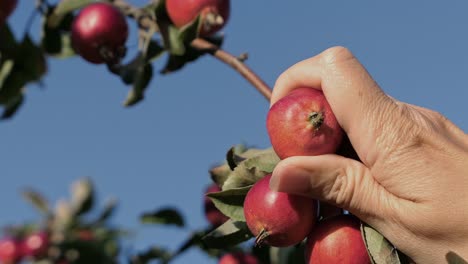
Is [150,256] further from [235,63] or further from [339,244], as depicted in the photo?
[339,244]

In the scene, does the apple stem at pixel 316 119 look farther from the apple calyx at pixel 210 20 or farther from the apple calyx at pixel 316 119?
the apple calyx at pixel 210 20

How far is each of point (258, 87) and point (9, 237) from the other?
268 cm

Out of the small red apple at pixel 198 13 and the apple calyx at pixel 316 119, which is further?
the small red apple at pixel 198 13

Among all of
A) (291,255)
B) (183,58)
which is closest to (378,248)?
(291,255)

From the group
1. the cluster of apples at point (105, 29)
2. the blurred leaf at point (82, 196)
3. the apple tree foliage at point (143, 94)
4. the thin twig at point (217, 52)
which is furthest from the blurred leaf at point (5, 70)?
the blurred leaf at point (82, 196)

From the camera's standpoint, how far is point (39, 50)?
251 centimetres

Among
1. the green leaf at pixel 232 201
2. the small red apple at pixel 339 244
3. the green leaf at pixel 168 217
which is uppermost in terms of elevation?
the small red apple at pixel 339 244

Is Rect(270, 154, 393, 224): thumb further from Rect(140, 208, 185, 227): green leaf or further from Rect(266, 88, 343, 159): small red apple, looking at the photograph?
Rect(140, 208, 185, 227): green leaf

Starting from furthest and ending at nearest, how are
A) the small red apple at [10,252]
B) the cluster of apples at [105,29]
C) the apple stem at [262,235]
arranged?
the small red apple at [10,252] < the cluster of apples at [105,29] < the apple stem at [262,235]

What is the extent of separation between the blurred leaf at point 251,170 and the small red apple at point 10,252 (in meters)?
2.71

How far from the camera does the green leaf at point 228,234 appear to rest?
1582 mm

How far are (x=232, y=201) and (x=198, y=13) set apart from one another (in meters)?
0.87

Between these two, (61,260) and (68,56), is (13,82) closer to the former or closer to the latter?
(68,56)

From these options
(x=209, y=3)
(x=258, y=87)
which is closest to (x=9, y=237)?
(x=209, y=3)
